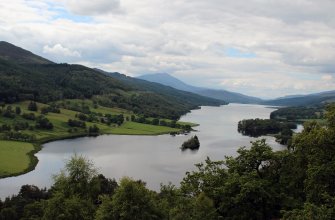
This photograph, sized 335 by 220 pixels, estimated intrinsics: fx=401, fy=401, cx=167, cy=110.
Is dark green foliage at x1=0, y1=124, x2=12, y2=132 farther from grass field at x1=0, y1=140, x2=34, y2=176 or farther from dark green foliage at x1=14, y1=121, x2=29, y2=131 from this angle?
grass field at x1=0, y1=140, x2=34, y2=176

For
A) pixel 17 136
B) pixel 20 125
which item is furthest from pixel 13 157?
pixel 20 125

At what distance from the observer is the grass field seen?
109688 mm

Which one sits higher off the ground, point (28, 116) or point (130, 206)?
point (28, 116)

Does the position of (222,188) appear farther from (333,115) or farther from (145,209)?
(333,115)

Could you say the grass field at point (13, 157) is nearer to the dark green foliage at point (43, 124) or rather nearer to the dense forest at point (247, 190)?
the dark green foliage at point (43, 124)

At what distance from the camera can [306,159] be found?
39.3 meters

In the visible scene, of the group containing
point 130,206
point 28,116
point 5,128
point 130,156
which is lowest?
point 130,156

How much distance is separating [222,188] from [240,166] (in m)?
4.20

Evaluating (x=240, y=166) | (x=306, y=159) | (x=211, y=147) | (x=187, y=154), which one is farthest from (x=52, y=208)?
(x=211, y=147)

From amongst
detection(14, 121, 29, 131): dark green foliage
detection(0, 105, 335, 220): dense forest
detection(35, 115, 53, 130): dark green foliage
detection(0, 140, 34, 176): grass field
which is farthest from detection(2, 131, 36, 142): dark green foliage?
detection(0, 105, 335, 220): dense forest

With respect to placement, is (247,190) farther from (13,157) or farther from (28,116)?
(28,116)

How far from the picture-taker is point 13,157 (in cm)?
12438

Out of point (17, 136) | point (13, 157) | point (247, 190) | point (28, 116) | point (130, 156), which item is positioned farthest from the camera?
point (28, 116)

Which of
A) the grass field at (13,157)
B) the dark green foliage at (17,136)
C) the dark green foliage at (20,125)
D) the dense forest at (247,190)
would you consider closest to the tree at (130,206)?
the dense forest at (247,190)
